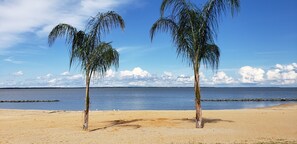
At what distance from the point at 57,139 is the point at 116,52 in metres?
5.61

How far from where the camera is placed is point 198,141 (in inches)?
512

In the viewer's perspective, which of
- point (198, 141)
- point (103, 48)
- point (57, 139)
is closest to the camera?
point (198, 141)

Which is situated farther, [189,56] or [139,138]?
[189,56]

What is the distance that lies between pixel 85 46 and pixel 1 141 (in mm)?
6331

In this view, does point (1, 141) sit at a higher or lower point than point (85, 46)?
lower

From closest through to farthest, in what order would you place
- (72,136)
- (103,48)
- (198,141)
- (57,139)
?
(198,141)
(57,139)
(72,136)
(103,48)

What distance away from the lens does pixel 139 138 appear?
1416 cm

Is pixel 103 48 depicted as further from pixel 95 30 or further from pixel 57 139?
pixel 57 139

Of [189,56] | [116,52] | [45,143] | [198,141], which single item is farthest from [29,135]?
[189,56]

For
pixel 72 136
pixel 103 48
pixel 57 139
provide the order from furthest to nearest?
pixel 103 48
pixel 72 136
pixel 57 139

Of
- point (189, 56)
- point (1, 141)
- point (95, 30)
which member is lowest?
point (1, 141)

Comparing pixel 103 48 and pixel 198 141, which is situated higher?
pixel 103 48

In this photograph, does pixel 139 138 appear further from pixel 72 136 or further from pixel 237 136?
pixel 237 136

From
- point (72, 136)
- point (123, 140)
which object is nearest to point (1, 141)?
point (72, 136)
